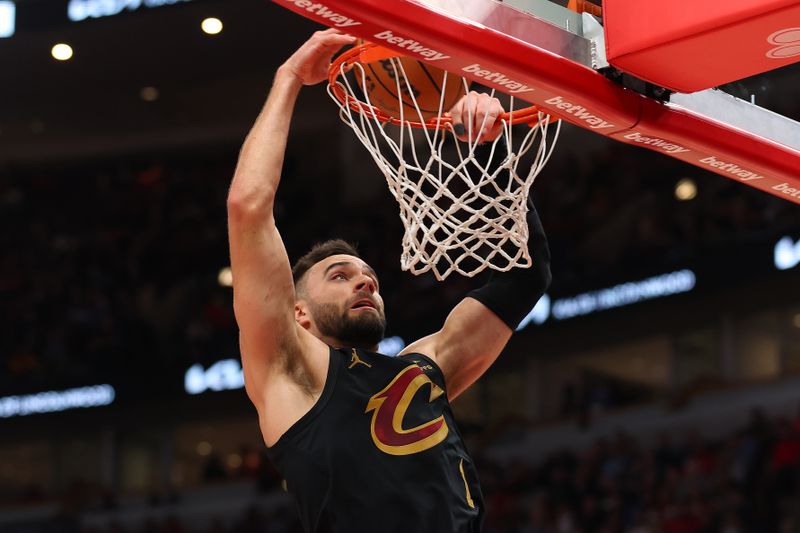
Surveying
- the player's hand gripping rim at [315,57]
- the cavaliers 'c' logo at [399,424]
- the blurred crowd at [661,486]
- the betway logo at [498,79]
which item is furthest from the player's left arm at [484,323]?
the blurred crowd at [661,486]

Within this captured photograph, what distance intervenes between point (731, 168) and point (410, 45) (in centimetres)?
132

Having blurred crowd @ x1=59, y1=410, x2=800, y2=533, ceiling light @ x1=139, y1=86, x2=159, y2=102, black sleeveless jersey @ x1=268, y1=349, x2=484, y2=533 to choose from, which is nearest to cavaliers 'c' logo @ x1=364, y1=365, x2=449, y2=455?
black sleeveless jersey @ x1=268, y1=349, x2=484, y2=533

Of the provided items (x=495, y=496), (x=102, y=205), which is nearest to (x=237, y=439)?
(x=102, y=205)

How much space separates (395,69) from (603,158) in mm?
11130

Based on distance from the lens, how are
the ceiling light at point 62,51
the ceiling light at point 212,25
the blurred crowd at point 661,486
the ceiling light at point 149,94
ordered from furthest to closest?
1. the ceiling light at point 149,94
2. the ceiling light at point 62,51
3. the ceiling light at point 212,25
4. the blurred crowd at point 661,486

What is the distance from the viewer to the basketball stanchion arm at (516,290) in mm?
4141

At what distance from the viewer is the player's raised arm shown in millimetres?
3438

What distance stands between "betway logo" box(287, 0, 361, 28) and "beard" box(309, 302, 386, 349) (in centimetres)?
97

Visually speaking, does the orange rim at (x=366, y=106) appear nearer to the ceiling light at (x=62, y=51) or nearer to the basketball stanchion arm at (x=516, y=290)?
the basketball stanchion arm at (x=516, y=290)

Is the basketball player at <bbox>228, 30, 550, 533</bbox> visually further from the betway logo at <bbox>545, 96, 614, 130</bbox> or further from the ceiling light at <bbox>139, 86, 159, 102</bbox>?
the ceiling light at <bbox>139, 86, 159, 102</bbox>

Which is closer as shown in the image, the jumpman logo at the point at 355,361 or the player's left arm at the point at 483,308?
the jumpman logo at the point at 355,361

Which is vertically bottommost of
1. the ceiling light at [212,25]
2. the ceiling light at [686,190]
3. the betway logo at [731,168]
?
the ceiling light at [686,190]

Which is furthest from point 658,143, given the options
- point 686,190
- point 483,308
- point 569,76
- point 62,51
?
point 62,51

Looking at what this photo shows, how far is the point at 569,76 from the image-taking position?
3660 mm
